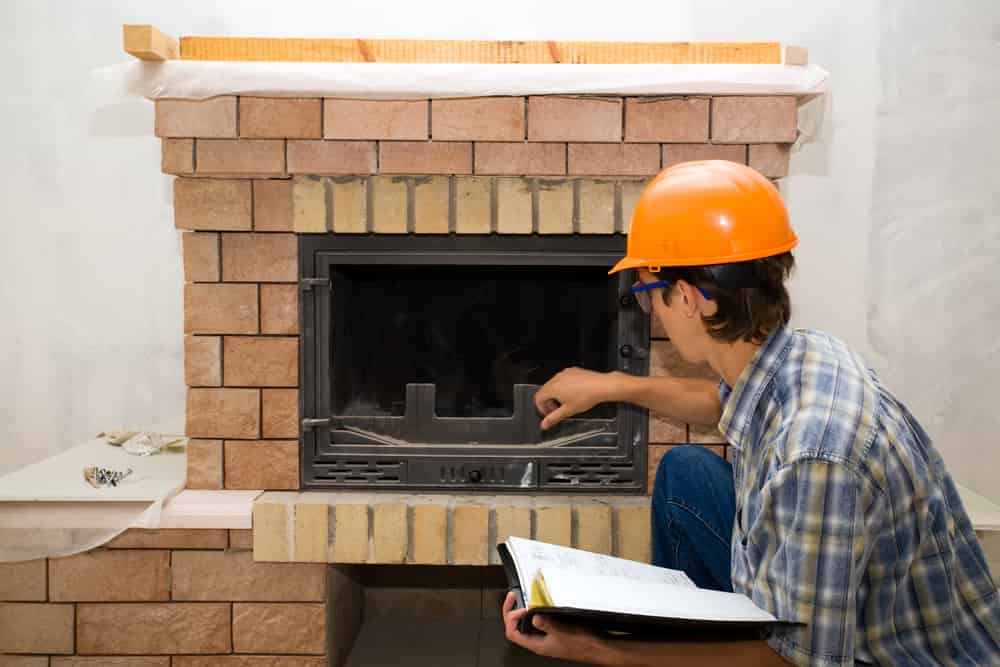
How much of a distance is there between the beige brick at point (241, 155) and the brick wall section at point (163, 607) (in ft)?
2.63

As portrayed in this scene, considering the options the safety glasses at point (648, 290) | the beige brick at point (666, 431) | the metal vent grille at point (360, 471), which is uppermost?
the safety glasses at point (648, 290)

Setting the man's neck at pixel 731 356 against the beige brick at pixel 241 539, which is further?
the beige brick at pixel 241 539

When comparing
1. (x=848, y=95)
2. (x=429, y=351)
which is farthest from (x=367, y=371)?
(x=848, y=95)

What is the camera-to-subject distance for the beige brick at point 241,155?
1859 millimetres

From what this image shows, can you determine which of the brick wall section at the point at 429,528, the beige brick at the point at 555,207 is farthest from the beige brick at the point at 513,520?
the beige brick at the point at 555,207

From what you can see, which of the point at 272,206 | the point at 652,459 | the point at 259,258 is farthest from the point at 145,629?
the point at 652,459

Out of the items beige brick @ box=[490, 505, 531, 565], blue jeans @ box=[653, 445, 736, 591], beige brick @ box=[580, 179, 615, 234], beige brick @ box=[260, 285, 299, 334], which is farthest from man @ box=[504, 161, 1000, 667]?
beige brick @ box=[260, 285, 299, 334]

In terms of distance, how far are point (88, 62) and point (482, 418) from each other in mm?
1516

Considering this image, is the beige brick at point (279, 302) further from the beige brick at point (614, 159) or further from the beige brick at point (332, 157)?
the beige brick at point (614, 159)

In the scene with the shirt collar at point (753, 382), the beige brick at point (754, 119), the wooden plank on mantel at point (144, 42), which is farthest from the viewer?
the beige brick at point (754, 119)

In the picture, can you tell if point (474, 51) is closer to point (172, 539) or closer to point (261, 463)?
point (261, 463)

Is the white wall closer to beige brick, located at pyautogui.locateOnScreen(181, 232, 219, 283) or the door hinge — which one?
beige brick, located at pyautogui.locateOnScreen(181, 232, 219, 283)

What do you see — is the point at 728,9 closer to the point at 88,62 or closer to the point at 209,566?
the point at 88,62

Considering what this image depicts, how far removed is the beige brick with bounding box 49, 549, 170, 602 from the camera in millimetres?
1923
